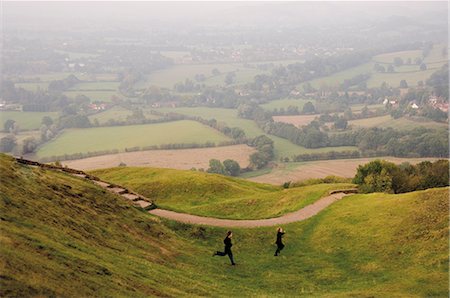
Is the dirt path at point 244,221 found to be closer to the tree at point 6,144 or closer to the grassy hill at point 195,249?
the grassy hill at point 195,249

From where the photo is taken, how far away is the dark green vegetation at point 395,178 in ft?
188

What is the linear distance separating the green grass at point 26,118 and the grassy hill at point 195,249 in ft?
476

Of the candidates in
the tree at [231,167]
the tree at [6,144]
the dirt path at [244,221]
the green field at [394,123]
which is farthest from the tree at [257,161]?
the dirt path at [244,221]

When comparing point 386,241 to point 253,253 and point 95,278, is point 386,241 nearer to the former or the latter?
point 253,253

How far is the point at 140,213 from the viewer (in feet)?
138

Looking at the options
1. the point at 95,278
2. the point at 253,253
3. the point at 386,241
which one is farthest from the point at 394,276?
the point at 95,278

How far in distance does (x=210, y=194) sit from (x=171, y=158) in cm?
7634

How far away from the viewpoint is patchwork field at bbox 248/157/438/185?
4631 inches

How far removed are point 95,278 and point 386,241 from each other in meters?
22.3

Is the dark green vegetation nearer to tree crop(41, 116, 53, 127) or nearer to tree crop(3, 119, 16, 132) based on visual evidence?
tree crop(3, 119, 16, 132)

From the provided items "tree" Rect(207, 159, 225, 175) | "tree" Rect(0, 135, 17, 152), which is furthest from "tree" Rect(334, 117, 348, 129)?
"tree" Rect(0, 135, 17, 152)

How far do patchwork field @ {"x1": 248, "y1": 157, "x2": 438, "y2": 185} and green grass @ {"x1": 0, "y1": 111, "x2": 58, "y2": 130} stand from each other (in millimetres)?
95193

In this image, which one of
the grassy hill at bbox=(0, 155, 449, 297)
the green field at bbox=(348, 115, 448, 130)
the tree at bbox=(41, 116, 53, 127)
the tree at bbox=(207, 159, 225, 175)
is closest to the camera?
the grassy hill at bbox=(0, 155, 449, 297)

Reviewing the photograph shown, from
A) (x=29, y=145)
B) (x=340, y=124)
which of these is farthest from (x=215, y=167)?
(x=340, y=124)
